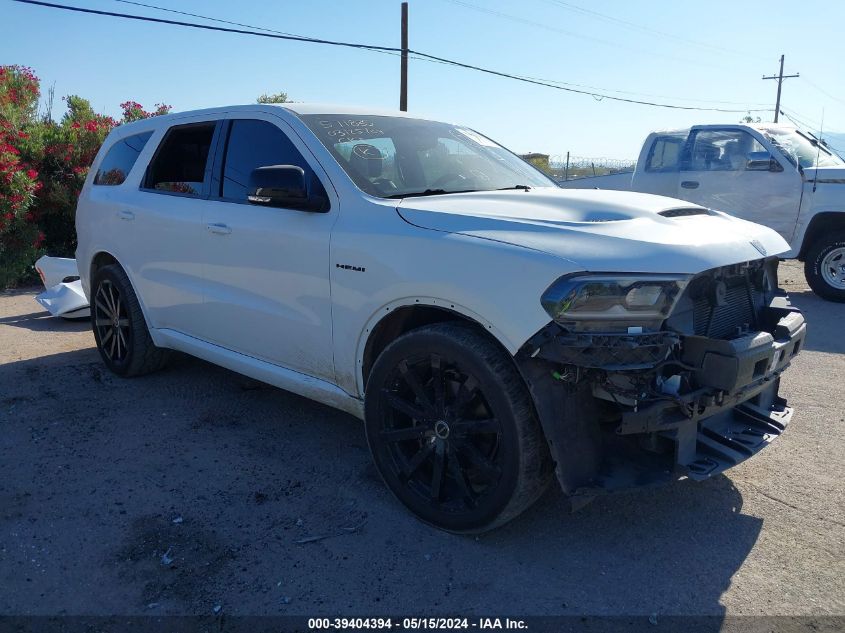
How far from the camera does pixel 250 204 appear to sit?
→ 3.97 meters

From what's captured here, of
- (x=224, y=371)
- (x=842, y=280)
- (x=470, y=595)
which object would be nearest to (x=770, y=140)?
(x=842, y=280)

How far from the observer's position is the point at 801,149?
9.14 m

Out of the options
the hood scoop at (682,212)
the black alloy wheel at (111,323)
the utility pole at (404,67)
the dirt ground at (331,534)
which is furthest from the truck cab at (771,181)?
the utility pole at (404,67)

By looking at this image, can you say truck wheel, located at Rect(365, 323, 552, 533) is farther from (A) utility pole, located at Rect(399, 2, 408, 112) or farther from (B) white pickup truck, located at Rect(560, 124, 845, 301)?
(A) utility pole, located at Rect(399, 2, 408, 112)

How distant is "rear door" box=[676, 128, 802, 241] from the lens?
8.93 meters

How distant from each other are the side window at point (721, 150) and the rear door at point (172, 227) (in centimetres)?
741

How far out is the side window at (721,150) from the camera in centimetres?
930

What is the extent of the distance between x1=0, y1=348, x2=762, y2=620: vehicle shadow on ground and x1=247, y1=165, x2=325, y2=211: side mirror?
1461 mm

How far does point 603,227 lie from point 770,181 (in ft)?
24.2

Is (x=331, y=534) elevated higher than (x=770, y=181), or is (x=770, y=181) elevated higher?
(x=770, y=181)

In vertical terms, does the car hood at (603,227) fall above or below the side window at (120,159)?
below

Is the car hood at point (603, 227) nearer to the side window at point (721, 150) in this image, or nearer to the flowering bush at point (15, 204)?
the side window at point (721, 150)

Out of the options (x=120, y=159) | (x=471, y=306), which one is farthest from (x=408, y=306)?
(x=120, y=159)

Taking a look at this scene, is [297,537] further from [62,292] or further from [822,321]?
[822,321]
